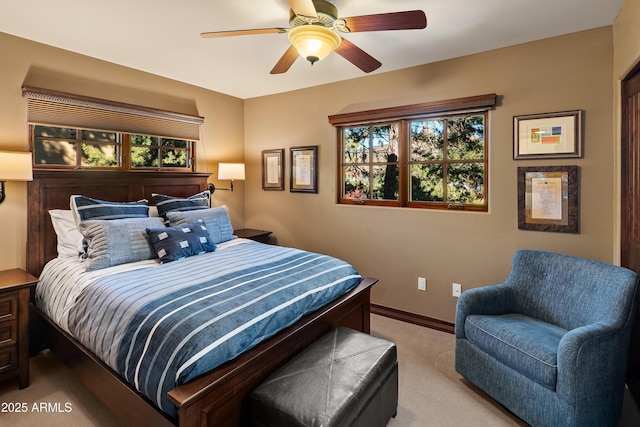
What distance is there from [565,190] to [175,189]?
11.8ft

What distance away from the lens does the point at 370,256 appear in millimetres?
3639

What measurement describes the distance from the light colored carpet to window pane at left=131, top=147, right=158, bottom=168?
1829 mm

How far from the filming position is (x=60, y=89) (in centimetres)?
290

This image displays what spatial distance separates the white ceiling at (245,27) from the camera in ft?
7.22

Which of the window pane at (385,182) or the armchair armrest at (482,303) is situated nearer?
the armchair armrest at (482,303)

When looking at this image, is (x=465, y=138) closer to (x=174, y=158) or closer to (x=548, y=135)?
(x=548, y=135)

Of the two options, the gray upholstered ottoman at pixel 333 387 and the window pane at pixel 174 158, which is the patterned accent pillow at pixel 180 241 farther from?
the gray upholstered ottoman at pixel 333 387

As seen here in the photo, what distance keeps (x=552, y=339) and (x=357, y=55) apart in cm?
212

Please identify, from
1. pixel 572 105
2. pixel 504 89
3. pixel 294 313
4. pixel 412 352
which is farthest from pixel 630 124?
pixel 294 313

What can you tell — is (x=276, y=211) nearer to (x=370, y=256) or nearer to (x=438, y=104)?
(x=370, y=256)

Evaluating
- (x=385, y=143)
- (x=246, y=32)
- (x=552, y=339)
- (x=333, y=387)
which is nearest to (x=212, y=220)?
(x=246, y=32)

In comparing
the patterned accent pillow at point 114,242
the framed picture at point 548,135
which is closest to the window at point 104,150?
the patterned accent pillow at point 114,242

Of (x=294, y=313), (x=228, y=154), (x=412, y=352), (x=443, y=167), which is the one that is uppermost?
(x=228, y=154)

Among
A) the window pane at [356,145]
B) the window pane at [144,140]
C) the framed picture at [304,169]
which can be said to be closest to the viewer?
the window pane at [144,140]
